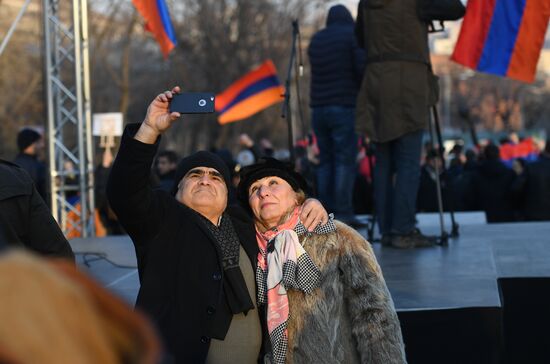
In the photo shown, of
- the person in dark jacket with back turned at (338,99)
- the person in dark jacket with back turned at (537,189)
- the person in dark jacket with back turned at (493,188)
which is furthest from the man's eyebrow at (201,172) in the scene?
the person in dark jacket with back turned at (493,188)

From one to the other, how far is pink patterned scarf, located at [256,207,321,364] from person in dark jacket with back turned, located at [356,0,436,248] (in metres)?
3.89

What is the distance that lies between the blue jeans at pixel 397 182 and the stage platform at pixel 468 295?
0.23 metres

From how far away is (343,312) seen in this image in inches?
177

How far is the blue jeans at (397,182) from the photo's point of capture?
827cm

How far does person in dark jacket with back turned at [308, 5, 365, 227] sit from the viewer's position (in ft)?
32.6

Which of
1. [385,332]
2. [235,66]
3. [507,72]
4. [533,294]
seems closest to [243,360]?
[385,332]

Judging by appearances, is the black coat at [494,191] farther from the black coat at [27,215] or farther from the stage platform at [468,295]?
the black coat at [27,215]

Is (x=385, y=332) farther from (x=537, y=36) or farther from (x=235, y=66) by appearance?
(x=235, y=66)

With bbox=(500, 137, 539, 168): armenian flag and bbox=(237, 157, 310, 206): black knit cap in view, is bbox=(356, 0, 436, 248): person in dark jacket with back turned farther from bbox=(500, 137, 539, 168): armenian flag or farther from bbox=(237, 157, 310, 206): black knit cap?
bbox=(500, 137, 539, 168): armenian flag

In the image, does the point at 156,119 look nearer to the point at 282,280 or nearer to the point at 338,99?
the point at 282,280

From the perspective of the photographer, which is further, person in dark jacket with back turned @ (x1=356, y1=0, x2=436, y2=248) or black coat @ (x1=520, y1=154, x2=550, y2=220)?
black coat @ (x1=520, y1=154, x2=550, y2=220)

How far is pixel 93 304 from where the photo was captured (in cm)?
154

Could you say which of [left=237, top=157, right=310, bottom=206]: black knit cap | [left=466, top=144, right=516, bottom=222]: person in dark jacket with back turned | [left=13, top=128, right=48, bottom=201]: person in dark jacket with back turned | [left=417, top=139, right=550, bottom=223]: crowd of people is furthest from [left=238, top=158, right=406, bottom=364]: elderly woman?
[left=466, top=144, right=516, bottom=222]: person in dark jacket with back turned

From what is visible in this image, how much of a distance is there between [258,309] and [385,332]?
1.69 ft
